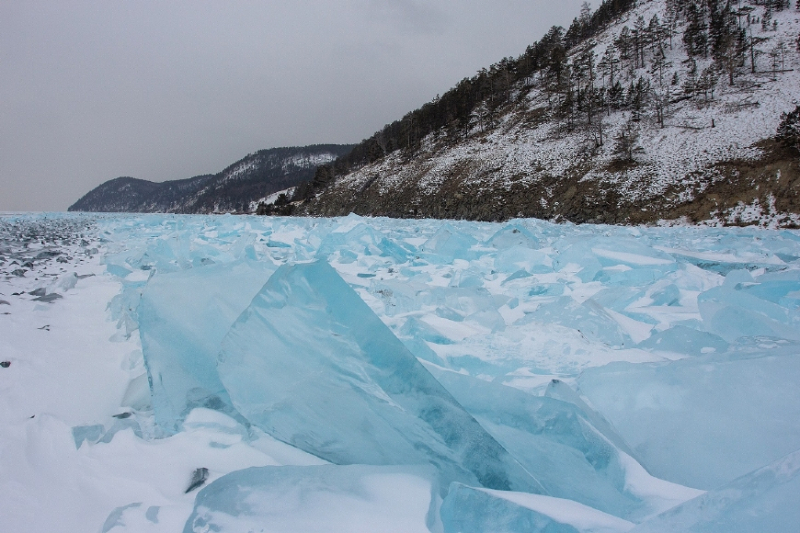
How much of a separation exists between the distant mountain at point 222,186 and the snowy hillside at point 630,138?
43727 millimetres

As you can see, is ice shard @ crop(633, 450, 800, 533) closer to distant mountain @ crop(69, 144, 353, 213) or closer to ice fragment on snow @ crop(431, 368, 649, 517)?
ice fragment on snow @ crop(431, 368, 649, 517)

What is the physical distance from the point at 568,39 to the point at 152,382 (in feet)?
178

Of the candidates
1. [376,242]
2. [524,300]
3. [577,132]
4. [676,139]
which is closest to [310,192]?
[577,132]

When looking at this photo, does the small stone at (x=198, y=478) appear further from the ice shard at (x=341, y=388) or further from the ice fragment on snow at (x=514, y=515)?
the ice fragment on snow at (x=514, y=515)

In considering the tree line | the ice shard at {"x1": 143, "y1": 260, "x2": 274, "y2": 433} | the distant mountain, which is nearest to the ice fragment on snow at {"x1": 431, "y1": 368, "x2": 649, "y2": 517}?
the ice shard at {"x1": 143, "y1": 260, "x2": 274, "y2": 433}

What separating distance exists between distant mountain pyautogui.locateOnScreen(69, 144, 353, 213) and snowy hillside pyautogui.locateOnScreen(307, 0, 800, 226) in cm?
4373

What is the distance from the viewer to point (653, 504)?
0.71m

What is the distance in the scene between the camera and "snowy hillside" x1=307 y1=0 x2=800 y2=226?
58.5 ft

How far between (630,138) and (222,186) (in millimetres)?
87664

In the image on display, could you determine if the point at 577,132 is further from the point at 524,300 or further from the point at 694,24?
the point at 524,300

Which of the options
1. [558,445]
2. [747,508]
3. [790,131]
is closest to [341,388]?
[558,445]

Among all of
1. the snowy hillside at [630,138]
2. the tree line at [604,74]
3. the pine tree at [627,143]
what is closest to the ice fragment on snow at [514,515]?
the snowy hillside at [630,138]

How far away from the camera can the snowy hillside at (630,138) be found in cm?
1784

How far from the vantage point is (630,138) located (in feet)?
77.2
